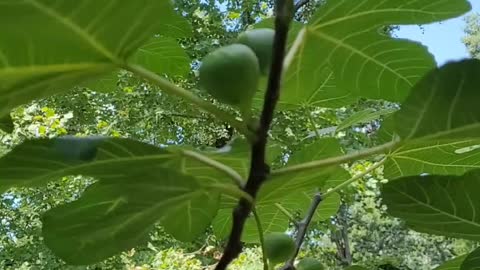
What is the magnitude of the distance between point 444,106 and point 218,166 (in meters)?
0.15

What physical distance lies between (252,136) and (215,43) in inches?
225

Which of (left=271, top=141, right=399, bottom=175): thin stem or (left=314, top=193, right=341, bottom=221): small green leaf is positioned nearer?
(left=271, top=141, right=399, bottom=175): thin stem

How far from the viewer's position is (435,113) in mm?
458

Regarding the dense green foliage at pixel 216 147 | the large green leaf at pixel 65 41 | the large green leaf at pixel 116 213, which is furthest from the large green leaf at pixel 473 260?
the large green leaf at pixel 65 41

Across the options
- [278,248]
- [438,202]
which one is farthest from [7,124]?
[438,202]

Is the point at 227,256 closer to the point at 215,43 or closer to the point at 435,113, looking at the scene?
the point at 435,113

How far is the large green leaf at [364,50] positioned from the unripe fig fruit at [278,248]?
131 mm

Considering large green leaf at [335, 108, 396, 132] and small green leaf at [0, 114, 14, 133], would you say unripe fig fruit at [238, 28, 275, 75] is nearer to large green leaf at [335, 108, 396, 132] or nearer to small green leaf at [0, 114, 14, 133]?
small green leaf at [0, 114, 14, 133]

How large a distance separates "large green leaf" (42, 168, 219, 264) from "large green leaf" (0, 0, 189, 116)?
73mm

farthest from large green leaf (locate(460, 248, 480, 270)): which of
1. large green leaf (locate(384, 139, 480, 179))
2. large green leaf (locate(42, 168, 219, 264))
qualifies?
large green leaf (locate(42, 168, 219, 264))

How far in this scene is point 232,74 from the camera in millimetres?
401

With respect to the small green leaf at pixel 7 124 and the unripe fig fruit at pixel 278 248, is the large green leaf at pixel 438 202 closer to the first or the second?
the unripe fig fruit at pixel 278 248

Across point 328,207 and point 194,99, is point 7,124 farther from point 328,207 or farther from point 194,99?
point 328,207

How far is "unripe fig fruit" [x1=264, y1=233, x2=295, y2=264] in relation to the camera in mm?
534
